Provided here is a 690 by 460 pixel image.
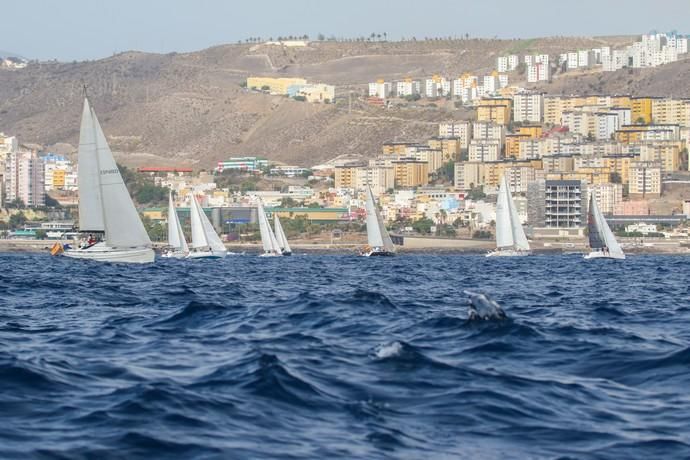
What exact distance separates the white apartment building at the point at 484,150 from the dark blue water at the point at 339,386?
168 metres

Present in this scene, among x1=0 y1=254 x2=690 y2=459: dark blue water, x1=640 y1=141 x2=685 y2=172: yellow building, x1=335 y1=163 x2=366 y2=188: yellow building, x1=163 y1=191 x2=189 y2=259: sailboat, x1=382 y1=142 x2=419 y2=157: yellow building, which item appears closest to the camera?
x1=0 y1=254 x2=690 y2=459: dark blue water

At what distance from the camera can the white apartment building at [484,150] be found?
18562cm

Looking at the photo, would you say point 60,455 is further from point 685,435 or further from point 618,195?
point 618,195

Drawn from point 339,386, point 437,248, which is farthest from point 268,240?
point 339,386

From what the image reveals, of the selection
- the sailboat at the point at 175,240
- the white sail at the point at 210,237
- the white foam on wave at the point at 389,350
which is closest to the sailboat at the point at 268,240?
the white sail at the point at 210,237

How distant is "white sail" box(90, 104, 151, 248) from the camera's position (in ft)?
156

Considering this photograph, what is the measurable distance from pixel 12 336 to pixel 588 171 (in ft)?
482

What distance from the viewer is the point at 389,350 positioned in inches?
516

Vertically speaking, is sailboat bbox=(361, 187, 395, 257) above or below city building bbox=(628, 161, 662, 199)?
below

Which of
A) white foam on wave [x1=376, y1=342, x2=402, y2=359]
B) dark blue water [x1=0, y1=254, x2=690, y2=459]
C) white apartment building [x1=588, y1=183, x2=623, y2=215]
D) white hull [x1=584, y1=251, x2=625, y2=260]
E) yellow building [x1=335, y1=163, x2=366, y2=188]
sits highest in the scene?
yellow building [x1=335, y1=163, x2=366, y2=188]

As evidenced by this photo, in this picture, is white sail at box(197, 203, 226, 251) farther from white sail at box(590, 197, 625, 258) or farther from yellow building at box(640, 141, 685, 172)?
yellow building at box(640, 141, 685, 172)

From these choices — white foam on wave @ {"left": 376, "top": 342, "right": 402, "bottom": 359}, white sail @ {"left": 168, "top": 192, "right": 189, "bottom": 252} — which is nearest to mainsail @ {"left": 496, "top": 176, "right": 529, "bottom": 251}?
white sail @ {"left": 168, "top": 192, "right": 189, "bottom": 252}

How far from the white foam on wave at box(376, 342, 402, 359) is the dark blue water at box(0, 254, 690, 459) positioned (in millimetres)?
30

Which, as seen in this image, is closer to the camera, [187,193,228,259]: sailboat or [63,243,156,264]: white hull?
[63,243,156,264]: white hull
